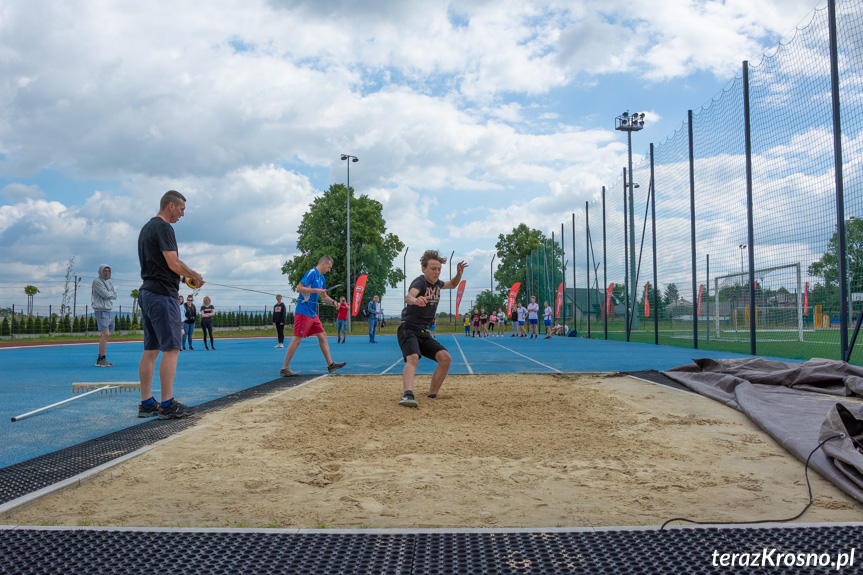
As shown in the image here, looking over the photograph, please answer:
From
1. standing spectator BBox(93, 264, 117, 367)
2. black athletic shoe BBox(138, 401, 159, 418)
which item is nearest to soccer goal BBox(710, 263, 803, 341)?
black athletic shoe BBox(138, 401, 159, 418)

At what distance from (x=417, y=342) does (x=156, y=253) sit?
255 cm

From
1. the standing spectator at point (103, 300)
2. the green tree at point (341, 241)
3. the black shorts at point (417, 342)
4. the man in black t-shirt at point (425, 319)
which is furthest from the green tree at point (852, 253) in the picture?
the green tree at point (341, 241)

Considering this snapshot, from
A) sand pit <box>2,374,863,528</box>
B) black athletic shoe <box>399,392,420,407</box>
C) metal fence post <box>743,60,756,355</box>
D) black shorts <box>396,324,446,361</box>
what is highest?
metal fence post <box>743,60,756,355</box>

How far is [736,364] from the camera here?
7215 millimetres

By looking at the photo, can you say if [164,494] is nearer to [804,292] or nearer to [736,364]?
[736,364]

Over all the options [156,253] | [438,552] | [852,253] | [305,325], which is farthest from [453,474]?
[852,253]

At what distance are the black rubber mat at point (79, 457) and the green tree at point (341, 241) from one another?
138 feet

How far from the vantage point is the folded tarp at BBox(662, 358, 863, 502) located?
122 inches

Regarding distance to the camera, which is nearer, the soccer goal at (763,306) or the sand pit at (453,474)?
the sand pit at (453,474)

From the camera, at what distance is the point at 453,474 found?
3.15 meters

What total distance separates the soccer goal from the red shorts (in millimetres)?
8526

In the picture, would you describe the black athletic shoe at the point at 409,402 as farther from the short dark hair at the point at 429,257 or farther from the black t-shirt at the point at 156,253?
the black t-shirt at the point at 156,253

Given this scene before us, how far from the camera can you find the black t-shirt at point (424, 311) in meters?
5.89

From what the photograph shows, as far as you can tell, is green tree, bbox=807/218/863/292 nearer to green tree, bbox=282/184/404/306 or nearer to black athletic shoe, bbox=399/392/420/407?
black athletic shoe, bbox=399/392/420/407
